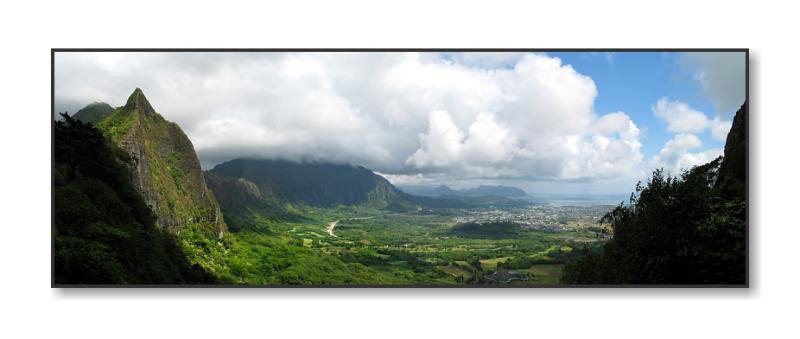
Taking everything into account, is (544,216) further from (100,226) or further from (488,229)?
(100,226)

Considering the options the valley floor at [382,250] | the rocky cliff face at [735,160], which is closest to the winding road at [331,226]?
the valley floor at [382,250]

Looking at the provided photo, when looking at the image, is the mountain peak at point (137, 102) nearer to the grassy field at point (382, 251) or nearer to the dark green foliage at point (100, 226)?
the dark green foliage at point (100, 226)

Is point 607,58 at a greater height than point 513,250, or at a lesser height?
greater

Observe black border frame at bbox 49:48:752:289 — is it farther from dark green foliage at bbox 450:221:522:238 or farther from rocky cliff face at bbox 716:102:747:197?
dark green foliage at bbox 450:221:522:238

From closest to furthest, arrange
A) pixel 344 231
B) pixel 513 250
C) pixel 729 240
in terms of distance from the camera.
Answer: pixel 729 240, pixel 513 250, pixel 344 231

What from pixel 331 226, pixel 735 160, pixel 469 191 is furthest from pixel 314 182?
pixel 735 160

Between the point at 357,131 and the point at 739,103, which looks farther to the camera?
the point at 357,131
